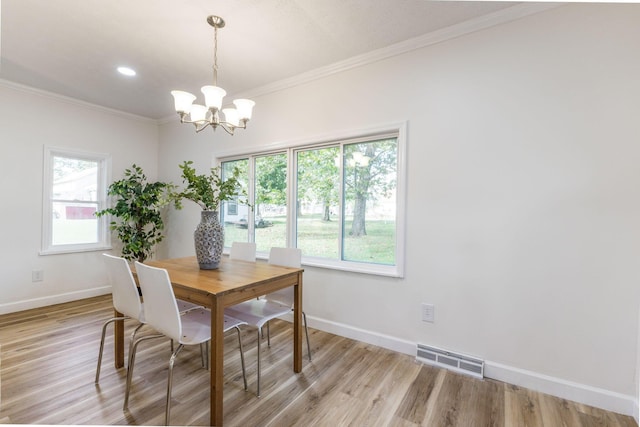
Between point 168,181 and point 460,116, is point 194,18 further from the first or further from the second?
point 168,181

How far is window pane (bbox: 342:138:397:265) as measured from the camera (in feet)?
8.75

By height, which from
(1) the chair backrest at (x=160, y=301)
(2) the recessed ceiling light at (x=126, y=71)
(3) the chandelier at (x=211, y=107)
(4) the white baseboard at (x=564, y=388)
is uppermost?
(2) the recessed ceiling light at (x=126, y=71)

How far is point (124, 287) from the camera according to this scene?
1910 millimetres

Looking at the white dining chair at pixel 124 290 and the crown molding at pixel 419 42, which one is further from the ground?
the crown molding at pixel 419 42

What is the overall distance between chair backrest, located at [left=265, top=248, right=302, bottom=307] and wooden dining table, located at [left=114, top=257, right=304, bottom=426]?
25cm

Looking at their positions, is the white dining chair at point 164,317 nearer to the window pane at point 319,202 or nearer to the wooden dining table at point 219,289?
the wooden dining table at point 219,289

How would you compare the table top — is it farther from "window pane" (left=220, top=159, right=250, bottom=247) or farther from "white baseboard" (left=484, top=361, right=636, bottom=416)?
"white baseboard" (left=484, top=361, right=636, bottom=416)

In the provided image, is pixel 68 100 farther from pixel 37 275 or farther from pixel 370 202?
pixel 370 202

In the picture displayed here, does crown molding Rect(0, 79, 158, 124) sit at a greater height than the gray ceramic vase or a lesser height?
greater

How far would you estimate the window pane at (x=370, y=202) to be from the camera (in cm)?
267

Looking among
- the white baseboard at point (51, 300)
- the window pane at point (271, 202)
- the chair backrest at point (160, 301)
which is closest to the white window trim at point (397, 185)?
the window pane at point (271, 202)

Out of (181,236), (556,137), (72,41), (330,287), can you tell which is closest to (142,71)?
(72,41)

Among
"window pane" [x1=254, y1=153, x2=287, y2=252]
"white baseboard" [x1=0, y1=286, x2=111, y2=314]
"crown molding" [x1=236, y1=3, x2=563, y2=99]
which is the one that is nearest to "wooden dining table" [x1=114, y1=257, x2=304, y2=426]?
"window pane" [x1=254, y1=153, x2=287, y2=252]

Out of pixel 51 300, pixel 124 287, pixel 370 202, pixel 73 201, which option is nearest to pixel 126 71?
pixel 73 201
